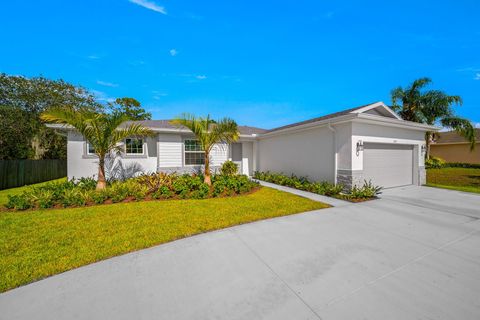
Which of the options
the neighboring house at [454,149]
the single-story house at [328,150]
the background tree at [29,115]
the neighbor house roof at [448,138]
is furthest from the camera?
the neighbor house roof at [448,138]

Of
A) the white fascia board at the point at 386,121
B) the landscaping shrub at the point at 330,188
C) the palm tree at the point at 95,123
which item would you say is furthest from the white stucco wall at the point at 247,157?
the palm tree at the point at 95,123

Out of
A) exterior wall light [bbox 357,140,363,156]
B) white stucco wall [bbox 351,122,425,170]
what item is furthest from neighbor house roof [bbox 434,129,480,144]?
exterior wall light [bbox 357,140,363,156]

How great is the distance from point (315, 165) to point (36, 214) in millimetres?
9985

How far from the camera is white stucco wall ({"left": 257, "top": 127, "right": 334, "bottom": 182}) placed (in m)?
8.29

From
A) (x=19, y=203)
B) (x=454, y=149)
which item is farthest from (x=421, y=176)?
(x=454, y=149)

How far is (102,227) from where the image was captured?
13.7 feet

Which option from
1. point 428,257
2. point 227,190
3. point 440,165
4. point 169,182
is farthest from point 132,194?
point 440,165

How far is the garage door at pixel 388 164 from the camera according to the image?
315 inches

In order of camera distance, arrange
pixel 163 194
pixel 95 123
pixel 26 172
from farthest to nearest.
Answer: pixel 26 172 < pixel 163 194 < pixel 95 123

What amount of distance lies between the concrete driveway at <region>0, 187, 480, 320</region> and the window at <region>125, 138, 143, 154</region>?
7.76m

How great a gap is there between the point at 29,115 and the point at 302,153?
78.8 ft

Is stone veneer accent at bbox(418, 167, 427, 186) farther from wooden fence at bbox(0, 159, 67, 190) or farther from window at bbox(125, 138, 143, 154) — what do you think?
wooden fence at bbox(0, 159, 67, 190)

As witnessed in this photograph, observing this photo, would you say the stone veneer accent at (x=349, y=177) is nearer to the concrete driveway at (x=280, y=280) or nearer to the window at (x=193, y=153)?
the concrete driveway at (x=280, y=280)

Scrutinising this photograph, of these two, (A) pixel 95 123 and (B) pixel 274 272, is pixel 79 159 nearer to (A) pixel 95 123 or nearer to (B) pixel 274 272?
(A) pixel 95 123
